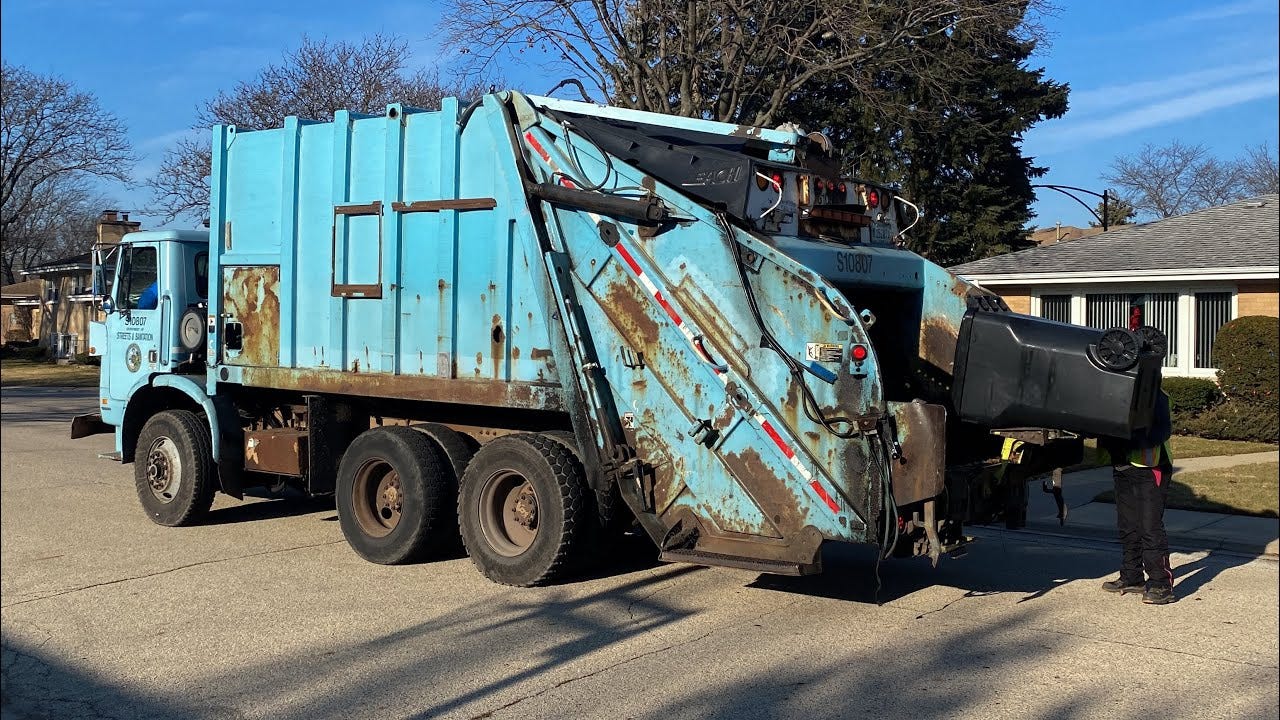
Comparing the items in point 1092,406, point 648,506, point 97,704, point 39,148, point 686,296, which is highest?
point 39,148

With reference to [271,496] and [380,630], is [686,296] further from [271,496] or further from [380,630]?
[271,496]

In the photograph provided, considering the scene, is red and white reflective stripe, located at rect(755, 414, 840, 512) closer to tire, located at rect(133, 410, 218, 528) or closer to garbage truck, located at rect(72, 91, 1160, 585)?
garbage truck, located at rect(72, 91, 1160, 585)

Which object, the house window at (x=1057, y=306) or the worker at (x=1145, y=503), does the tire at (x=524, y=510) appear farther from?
the house window at (x=1057, y=306)

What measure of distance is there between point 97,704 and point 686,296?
371 cm

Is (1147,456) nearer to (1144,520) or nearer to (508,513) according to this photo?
(1144,520)

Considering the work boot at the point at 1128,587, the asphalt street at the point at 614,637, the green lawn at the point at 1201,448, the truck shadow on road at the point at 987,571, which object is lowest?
the asphalt street at the point at 614,637

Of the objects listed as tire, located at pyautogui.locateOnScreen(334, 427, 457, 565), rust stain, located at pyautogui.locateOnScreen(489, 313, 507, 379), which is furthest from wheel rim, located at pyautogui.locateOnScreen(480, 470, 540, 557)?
rust stain, located at pyautogui.locateOnScreen(489, 313, 507, 379)

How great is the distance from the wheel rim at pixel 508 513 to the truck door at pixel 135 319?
4.05 m

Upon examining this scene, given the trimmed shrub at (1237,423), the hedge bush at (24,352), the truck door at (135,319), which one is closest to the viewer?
the truck door at (135,319)

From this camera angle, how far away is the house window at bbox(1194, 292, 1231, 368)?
18.3 meters

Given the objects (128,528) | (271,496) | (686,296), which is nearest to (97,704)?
(686,296)

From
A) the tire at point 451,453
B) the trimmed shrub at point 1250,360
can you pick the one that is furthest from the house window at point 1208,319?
the tire at point 451,453

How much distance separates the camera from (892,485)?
252 inches

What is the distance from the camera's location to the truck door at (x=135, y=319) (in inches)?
407
